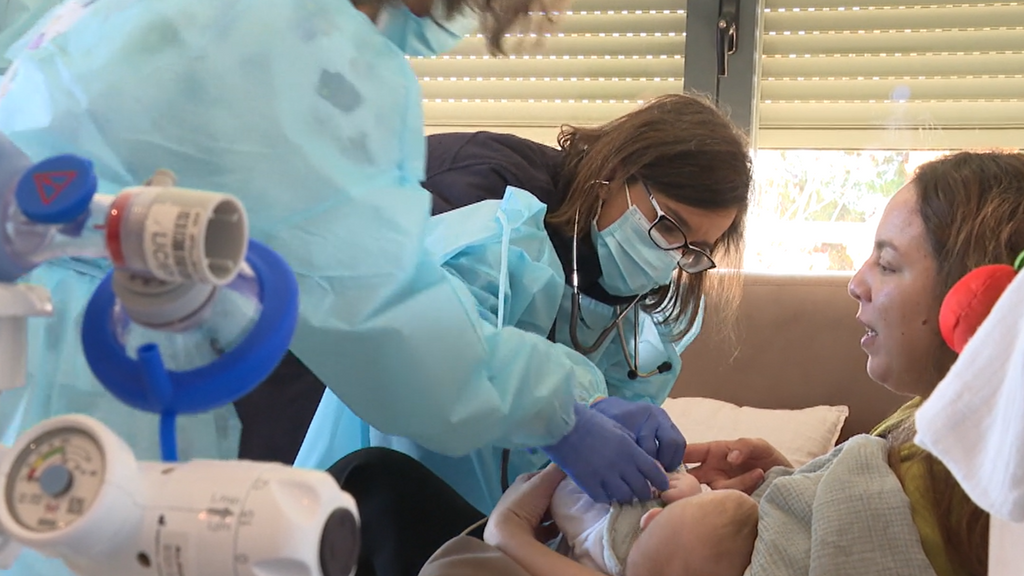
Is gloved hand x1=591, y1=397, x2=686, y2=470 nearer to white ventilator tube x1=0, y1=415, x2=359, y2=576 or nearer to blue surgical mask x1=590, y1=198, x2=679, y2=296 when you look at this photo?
blue surgical mask x1=590, y1=198, x2=679, y2=296

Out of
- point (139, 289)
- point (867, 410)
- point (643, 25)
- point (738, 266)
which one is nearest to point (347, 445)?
point (139, 289)

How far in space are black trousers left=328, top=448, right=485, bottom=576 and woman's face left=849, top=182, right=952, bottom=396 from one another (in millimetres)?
628

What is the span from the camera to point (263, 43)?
2.54ft

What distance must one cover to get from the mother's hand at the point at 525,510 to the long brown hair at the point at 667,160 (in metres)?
0.46

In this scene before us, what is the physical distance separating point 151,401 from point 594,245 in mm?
1023

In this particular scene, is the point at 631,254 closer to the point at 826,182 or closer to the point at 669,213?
the point at 669,213

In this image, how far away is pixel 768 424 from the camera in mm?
2133

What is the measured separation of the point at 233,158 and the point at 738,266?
127 cm

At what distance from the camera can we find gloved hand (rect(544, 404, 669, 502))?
1084 mm

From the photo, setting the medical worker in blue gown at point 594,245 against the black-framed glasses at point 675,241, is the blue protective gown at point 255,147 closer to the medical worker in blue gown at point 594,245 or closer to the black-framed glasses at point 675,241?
the medical worker in blue gown at point 594,245

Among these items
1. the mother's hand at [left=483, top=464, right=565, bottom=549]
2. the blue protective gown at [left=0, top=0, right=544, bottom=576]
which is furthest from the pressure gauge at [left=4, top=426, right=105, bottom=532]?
the mother's hand at [left=483, top=464, right=565, bottom=549]

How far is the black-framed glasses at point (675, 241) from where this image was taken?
1.46 meters

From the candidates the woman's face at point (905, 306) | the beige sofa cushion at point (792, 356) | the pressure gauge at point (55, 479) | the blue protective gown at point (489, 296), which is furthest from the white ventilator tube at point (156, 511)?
the beige sofa cushion at point (792, 356)

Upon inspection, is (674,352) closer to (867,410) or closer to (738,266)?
(738,266)
